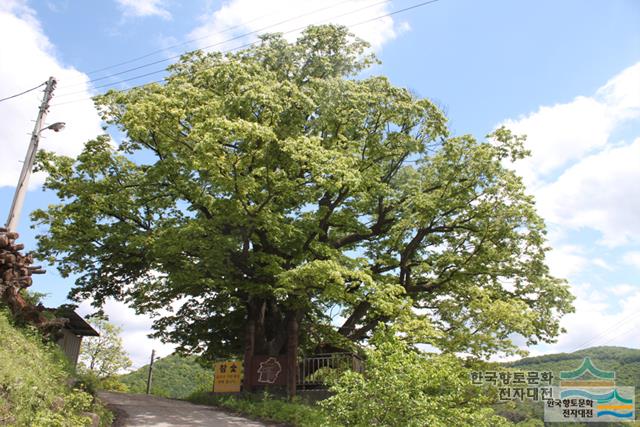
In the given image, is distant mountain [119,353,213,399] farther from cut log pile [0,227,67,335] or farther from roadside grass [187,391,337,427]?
cut log pile [0,227,67,335]

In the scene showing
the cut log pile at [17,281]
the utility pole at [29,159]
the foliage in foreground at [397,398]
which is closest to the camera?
the foliage in foreground at [397,398]

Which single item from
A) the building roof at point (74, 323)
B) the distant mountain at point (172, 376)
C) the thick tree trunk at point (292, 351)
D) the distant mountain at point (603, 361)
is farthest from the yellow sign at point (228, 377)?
the distant mountain at point (603, 361)

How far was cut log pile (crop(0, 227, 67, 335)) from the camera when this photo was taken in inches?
446

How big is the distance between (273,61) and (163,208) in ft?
22.3

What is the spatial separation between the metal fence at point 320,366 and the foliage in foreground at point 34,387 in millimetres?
7790

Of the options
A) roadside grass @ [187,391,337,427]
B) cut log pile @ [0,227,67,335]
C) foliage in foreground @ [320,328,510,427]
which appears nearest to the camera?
foliage in foreground @ [320,328,510,427]

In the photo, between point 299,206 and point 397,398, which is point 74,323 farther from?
point 397,398

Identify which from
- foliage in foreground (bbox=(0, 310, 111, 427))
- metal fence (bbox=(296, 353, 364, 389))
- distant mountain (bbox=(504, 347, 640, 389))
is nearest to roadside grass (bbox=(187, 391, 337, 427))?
metal fence (bbox=(296, 353, 364, 389))

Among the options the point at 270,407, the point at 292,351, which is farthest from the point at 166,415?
the point at 292,351

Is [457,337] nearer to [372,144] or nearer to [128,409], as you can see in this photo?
[372,144]

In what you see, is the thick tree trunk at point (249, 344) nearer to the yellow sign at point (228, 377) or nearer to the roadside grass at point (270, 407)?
the yellow sign at point (228, 377)

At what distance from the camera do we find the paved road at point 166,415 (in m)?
12.1

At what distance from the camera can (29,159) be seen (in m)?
12.1

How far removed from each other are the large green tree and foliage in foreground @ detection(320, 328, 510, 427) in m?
3.52
